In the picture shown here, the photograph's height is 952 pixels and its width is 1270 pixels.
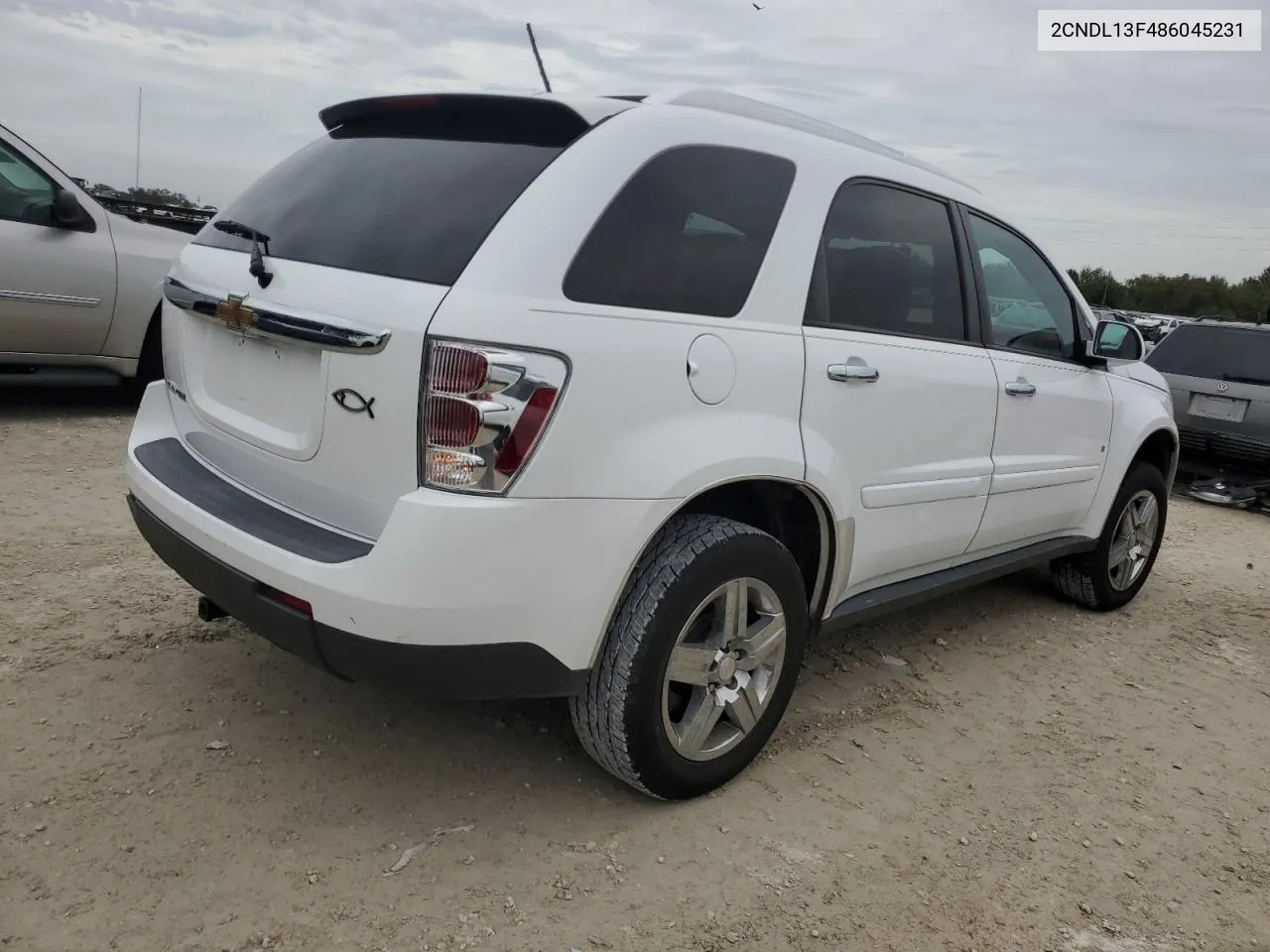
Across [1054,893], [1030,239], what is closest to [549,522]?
[1054,893]

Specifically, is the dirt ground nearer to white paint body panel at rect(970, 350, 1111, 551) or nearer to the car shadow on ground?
white paint body panel at rect(970, 350, 1111, 551)

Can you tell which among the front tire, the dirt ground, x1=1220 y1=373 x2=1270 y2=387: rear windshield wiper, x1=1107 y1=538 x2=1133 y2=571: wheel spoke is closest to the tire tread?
the front tire

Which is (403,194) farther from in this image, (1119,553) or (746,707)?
(1119,553)

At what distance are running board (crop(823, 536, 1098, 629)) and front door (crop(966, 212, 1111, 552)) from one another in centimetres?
6

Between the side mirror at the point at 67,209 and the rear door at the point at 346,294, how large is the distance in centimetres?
387

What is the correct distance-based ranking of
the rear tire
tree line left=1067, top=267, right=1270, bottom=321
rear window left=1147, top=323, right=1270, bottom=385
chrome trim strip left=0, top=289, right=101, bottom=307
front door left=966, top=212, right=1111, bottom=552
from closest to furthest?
front door left=966, top=212, right=1111, bottom=552
the rear tire
chrome trim strip left=0, top=289, right=101, bottom=307
rear window left=1147, top=323, right=1270, bottom=385
tree line left=1067, top=267, right=1270, bottom=321

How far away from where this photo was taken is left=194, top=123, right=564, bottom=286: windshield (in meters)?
2.23

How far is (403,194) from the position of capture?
2410 mm

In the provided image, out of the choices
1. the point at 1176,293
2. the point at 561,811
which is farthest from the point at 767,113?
the point at 1176,293

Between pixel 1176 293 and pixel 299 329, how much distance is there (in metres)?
55.0

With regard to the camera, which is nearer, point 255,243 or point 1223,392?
point 255,243

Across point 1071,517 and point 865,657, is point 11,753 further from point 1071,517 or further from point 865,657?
point 1071,517

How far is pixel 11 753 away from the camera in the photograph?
8.59ft

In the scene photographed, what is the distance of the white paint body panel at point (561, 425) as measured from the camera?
82.5 inches
